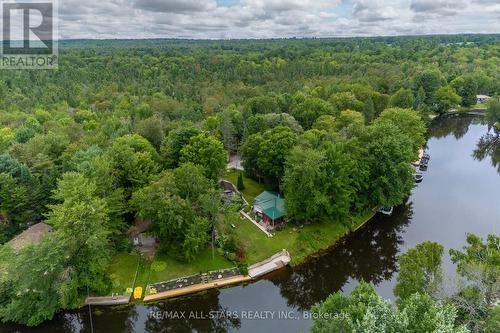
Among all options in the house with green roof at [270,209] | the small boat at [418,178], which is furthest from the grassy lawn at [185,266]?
the small boat at [418,178]

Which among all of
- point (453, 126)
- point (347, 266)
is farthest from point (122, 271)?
point (453, 126)

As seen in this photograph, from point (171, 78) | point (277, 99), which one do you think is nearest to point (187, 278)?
point (277, 99)

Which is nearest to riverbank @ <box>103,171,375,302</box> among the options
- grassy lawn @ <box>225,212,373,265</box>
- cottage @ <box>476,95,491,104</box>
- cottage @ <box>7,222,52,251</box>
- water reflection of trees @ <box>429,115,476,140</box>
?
grassy lawn @ <box>225,212,373,265</box>

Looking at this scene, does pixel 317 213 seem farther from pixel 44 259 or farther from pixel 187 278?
pixel 44 259

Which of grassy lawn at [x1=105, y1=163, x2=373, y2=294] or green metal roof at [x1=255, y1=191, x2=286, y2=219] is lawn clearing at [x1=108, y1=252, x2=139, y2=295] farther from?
green metal roof at [x1=255, y1=191, x2=286, y2=219]

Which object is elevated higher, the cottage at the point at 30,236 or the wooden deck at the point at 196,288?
the cottage at the point at 30,236

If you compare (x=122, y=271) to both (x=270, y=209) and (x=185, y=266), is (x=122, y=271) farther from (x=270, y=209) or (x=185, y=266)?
(x=270, y=209)

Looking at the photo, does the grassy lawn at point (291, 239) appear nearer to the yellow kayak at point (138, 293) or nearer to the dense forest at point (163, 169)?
the dense forest at point (163, 169)
